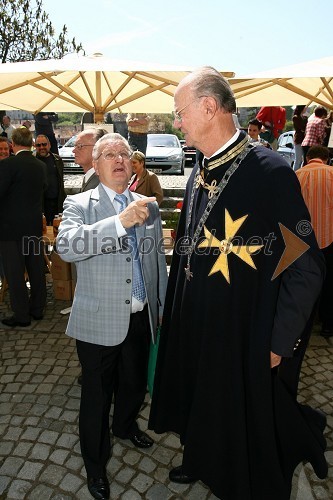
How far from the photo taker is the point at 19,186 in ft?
15.6

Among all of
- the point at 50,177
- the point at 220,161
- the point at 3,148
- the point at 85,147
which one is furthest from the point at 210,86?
the point at 50,177

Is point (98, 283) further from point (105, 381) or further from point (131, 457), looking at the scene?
point (131, 457)

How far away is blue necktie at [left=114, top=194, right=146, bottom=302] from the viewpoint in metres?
2.50

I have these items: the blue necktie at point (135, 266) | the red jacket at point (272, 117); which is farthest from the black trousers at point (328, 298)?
the red jacket at point (272, 117)

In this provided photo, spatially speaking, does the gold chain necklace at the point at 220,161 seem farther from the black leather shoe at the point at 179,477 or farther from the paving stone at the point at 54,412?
the paving stone at the point at 54,412

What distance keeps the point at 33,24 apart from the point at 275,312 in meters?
27.4

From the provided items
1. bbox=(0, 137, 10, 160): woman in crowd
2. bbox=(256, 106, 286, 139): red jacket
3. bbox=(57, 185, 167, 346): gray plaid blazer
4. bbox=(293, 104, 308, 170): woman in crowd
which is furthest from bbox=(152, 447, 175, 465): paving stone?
bbox=(256, 106, 286, 139): red jacket

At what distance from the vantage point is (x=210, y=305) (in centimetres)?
213

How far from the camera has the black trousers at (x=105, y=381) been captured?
2.48 metres

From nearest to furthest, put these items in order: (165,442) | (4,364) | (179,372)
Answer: (179,372) → (165,442) → (4,364)

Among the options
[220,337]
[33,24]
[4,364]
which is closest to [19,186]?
[4,364]

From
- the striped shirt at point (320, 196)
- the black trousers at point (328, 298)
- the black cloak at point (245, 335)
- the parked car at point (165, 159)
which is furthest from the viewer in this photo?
the parked car at point (165, 159)

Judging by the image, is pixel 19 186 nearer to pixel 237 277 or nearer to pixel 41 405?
pixel 41 405

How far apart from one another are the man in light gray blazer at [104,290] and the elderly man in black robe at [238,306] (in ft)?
0.84
